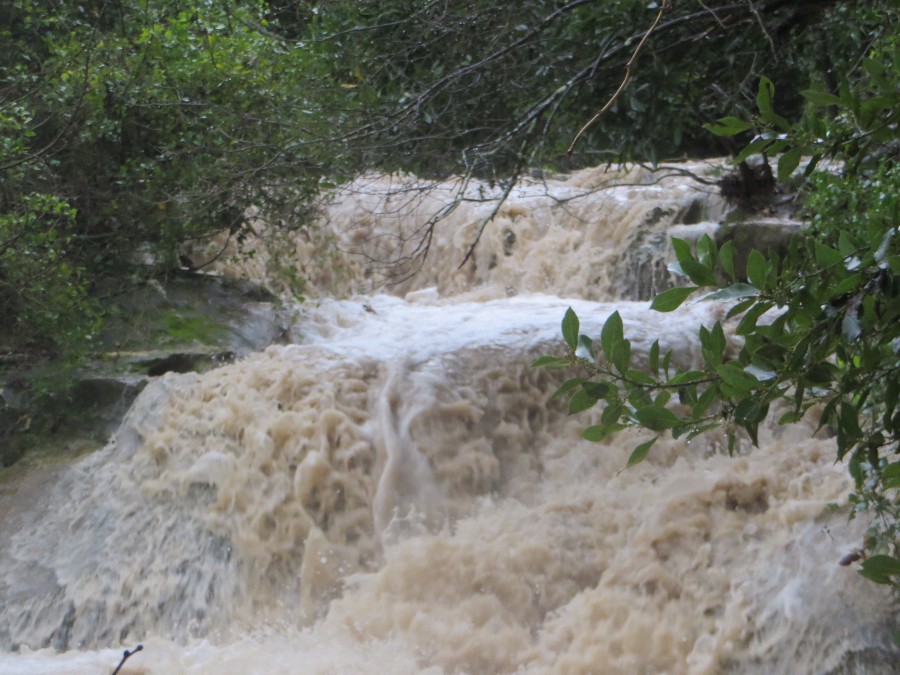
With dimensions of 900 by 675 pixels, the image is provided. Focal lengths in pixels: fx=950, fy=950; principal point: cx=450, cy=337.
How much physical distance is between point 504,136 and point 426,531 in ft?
7.35

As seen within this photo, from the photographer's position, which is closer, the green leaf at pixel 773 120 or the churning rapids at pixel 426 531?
the green leaf at pixel 773 120

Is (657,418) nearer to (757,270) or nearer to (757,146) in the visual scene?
(757,270)

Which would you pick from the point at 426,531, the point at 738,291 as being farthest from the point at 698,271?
the point at 426,531

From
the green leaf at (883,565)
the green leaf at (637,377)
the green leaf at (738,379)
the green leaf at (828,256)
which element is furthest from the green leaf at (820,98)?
the green leaf at (883,565)

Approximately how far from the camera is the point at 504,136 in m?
4.18

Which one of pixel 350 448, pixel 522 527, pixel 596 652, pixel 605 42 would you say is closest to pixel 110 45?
pixel 350 448

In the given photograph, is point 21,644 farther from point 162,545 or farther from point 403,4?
point 403,4

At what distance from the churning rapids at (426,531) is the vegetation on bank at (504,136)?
0.48m

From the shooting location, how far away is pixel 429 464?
5.52 m

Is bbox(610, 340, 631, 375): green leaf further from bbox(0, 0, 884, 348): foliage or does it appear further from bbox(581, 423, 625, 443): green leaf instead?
bbox(0, 0, 884, 348): foliage

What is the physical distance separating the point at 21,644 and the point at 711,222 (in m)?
6.39

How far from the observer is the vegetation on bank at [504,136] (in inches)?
73.0

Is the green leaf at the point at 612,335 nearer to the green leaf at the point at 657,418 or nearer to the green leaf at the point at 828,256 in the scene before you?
the green leaf at the point at 657,418

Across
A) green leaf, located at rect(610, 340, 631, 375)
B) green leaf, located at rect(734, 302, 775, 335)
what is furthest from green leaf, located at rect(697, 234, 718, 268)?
green leaf, located at rect(610, 340, 631, 375)
